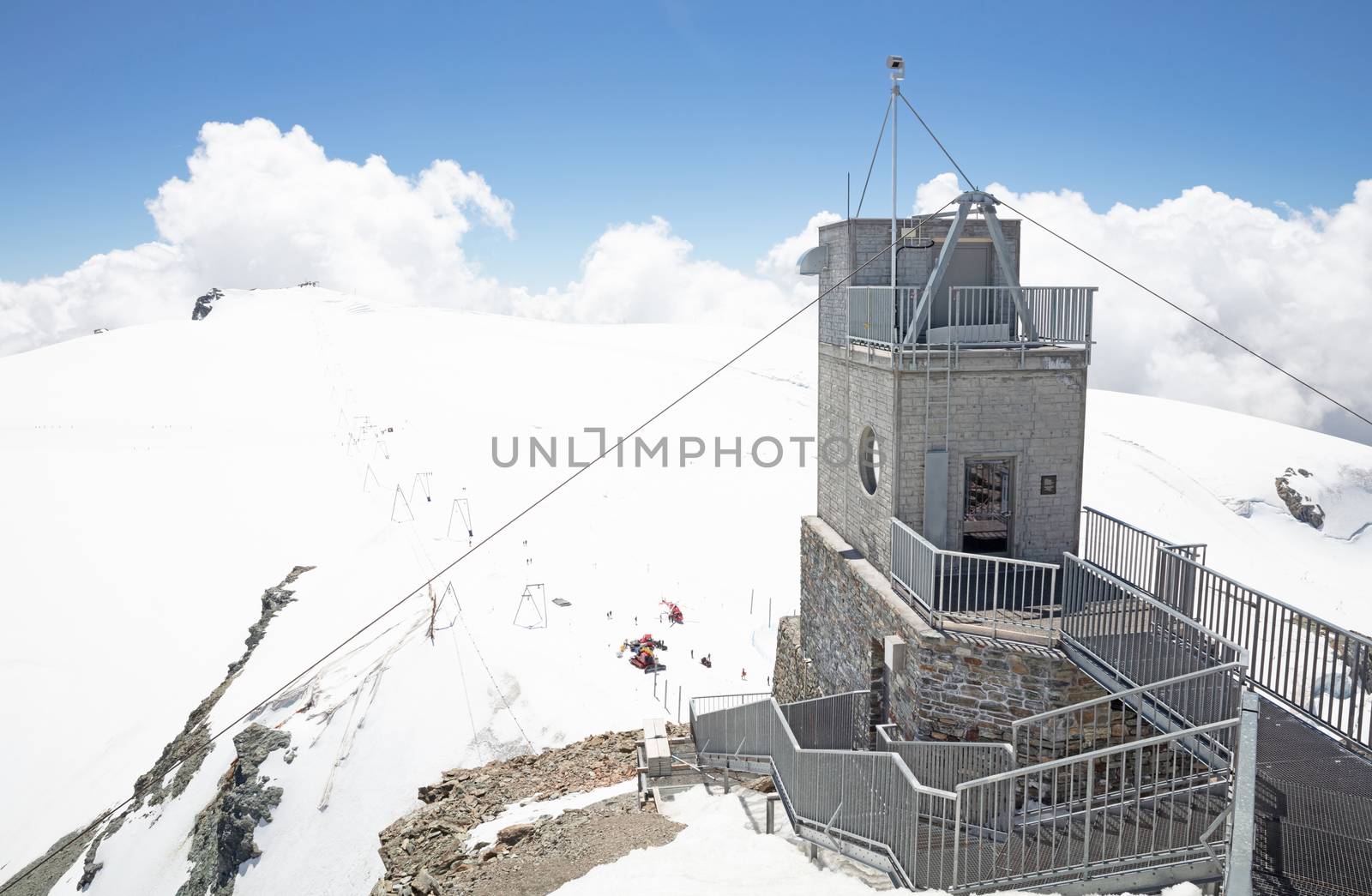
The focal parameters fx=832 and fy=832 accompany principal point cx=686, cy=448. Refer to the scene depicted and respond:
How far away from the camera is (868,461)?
1353 centimetres

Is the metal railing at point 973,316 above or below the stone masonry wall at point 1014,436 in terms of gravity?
above

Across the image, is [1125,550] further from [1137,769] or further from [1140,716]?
[1137,769]

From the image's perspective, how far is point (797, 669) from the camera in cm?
1653

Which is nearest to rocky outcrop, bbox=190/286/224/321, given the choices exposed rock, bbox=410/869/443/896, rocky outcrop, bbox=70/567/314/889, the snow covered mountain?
the snow covered mountain

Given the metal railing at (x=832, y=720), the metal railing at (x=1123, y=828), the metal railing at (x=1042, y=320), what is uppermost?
the metal railing at (x=1042, y=320)

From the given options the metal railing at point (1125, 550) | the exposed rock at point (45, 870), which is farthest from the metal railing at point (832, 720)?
A: the exposed rock at point (45, 870)

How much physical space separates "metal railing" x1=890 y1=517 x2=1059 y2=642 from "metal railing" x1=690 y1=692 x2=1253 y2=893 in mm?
1492

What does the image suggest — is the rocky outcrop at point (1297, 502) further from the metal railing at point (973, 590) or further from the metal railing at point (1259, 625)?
the metal railing at point (973, 590)

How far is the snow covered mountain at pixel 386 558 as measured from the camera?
18.5 m

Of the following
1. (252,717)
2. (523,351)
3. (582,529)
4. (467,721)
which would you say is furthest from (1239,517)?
(523,351)

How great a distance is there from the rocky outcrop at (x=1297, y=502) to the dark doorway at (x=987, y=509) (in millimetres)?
34092

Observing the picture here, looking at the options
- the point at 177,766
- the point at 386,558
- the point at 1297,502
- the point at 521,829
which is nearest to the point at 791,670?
the point at 521,829

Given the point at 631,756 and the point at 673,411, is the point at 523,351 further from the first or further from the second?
the point at 631,756

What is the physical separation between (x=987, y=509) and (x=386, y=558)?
21.1 m
